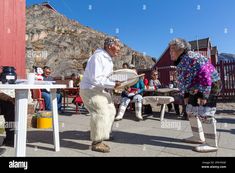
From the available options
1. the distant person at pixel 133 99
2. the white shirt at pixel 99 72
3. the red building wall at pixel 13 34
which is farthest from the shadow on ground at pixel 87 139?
the red building wall at pixel 13 34

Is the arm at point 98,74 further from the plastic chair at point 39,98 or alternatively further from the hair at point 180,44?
the plastic chair at point 39,98

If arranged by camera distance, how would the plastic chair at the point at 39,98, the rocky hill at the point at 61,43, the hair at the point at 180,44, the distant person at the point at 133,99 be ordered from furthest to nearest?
the rocky hill at the point at 61,43 → the plastic chair at the point at 39,98 → the distant person at the point at 133,99 → the hair at the point at 180,44

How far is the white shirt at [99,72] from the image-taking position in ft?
10.3

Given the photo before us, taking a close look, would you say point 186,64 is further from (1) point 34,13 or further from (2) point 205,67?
(1) point 34,13

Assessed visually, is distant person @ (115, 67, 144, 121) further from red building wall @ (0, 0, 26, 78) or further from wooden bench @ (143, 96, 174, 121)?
red building wall @ (0, 0, 26, 78)

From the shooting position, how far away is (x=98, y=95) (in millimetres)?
3303

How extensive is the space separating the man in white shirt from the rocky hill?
1576 inches

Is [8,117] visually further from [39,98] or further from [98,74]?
[39,98]

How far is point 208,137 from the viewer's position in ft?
10.9

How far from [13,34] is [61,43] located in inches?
2005

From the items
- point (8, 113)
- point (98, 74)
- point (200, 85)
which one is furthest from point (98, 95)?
point (8, 113)

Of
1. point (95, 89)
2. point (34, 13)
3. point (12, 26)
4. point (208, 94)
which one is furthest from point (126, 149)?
point (34, 13)

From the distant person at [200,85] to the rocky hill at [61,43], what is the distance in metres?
40.1

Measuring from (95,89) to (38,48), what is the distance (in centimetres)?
5146
